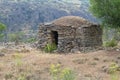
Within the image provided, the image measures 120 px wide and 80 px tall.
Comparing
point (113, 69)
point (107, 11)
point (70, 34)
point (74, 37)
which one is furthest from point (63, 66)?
point (70, 34)

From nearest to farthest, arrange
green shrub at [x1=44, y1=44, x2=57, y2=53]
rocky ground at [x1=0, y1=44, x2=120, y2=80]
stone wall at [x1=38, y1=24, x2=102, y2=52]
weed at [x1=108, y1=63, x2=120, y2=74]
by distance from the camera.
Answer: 1. rocky ground at [x1=0, y1=44, x2=120, y2=80]
2. weed at [x1=108, y1=63, x2=120, y2=74]
3. green shrub at [x1=44, y1=44, x2=57, y2=53]
4. stone wall at [x1=38, y1=24, x2=102, y2=52]

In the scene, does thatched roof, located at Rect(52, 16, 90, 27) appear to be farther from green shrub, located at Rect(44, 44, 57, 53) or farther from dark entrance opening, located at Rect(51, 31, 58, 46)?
green shrub, located at Rect(44, 44, 57, 53)

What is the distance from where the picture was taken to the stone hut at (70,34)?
27.1 meters

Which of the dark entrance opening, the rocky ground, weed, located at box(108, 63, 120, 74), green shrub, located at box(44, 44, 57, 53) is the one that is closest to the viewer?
the rocky ground

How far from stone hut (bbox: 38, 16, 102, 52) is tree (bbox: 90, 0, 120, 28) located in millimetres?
2198

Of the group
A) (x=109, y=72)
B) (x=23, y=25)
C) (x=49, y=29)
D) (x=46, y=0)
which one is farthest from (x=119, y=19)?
(x=46, y=0)

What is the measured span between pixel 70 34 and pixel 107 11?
4246 millimetres

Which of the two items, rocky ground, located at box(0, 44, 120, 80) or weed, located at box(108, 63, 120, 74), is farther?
weed, located at box(108, 63, 120, 74)

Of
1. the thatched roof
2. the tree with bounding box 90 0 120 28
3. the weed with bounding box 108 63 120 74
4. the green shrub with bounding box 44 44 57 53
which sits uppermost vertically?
the tree with bounding box 90 0 120 28

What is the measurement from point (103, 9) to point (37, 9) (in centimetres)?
12796

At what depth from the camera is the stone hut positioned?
1069 inches

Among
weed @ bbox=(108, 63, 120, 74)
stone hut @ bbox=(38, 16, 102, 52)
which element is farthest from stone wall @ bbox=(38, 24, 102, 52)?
weed @ bbox=(108, 63, 120, 74)

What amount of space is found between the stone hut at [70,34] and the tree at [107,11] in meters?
2.20

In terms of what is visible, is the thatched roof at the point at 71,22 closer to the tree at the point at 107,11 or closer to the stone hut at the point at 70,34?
the stone hut at the point at 70,34
